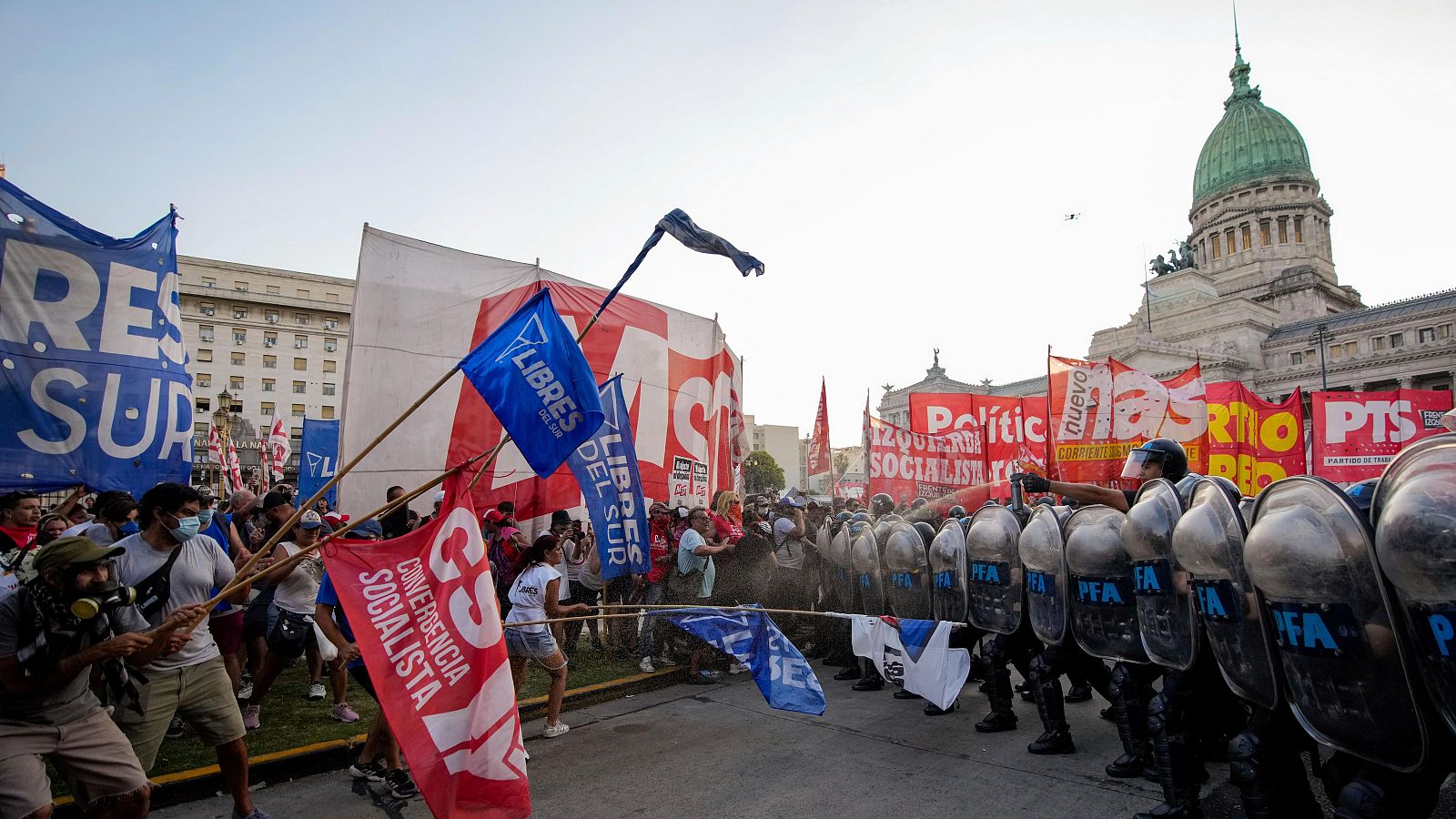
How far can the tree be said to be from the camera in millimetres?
74000

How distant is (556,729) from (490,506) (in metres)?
3.74

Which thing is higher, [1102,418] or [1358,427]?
[1358,427]

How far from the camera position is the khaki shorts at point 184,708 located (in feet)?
12.5

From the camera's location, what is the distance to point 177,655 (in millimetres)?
3916

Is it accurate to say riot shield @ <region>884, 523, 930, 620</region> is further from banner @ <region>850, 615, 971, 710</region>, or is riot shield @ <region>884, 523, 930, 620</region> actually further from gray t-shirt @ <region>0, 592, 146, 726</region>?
gray t-shirt @ <region>0, 592, 146, 726</region>

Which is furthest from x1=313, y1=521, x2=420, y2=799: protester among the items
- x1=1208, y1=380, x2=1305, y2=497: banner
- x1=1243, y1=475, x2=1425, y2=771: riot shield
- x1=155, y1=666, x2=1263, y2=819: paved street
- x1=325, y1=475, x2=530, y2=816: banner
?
x1=1208, y1=380, x2=1305, y2=497: banner

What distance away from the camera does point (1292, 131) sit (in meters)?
68.8

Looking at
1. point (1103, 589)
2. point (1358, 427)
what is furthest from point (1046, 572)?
point (1358, 427)

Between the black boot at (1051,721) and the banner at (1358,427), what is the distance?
42.5 ft

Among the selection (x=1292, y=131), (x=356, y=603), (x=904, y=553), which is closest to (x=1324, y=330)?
(x=1292, y=131)

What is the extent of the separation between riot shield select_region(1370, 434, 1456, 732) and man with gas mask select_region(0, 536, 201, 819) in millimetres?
4605

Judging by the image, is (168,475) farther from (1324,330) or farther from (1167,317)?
(1167,317)

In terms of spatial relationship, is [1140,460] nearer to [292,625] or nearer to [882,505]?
[882,505]

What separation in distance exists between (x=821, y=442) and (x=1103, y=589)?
12949 mm
